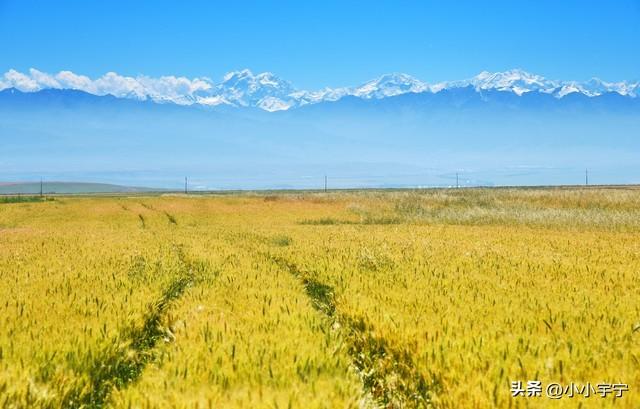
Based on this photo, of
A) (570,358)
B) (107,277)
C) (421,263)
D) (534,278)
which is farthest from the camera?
(421,263)

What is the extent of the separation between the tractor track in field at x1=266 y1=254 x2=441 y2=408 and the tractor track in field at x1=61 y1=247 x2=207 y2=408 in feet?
8.68

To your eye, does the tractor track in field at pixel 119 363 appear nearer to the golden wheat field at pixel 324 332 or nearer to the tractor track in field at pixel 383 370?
the golden wheat field at pixel 324 332

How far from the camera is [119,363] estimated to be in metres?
6.69

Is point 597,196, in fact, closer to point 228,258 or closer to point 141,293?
point 228,258

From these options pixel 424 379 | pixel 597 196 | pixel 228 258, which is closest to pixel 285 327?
pixel 424 379

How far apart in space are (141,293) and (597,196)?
6536cm

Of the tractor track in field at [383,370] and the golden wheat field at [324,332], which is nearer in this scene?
the golden wheat field at [324,332]

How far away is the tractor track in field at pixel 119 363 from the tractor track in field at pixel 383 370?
104 inches

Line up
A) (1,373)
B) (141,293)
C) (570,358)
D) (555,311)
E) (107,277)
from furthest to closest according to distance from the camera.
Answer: (107,277) < (141,293) < (555,311) < (570,358) < (1,373)

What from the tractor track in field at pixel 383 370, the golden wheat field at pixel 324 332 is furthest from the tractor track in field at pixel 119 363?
the tractor track in field at pixel 383 370

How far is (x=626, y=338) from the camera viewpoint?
6273 mm

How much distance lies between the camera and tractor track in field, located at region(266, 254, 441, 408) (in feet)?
17.9

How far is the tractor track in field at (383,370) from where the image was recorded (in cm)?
546

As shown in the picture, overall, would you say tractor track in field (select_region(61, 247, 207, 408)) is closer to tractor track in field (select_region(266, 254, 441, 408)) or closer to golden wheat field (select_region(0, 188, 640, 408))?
golden wheat field (select_region(0, 188, 640, 408))
